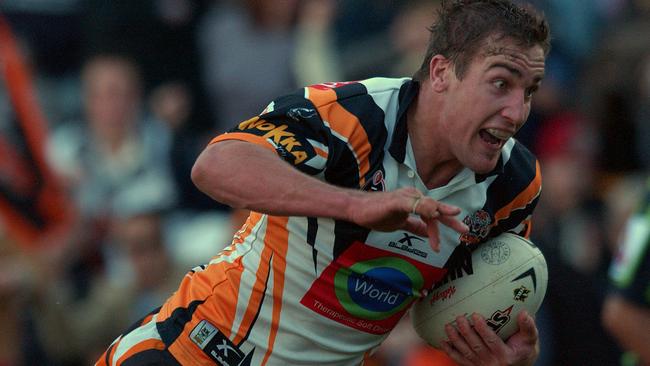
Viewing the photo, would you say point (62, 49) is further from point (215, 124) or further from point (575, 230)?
point (575, 230)

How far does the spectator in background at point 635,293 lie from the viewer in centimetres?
616

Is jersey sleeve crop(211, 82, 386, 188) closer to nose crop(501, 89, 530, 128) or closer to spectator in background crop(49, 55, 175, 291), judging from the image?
nose crop(501, 89, 530, 128)

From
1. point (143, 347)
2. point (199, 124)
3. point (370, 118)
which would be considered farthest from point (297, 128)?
point (199, 124)

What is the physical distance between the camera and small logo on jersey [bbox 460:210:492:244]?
4984mm

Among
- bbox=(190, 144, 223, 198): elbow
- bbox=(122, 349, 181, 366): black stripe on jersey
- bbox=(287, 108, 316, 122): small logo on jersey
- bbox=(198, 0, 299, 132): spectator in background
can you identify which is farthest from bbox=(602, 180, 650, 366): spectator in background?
bbox=(198, 0, 299, 132): spectator in background

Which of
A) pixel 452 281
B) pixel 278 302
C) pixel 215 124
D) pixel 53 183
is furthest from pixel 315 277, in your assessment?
pixel 215 124

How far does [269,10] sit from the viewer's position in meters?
10.1

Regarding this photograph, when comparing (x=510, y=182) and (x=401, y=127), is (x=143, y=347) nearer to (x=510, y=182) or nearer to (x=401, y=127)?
(x=401, y=127)

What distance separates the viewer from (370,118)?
4.78 m

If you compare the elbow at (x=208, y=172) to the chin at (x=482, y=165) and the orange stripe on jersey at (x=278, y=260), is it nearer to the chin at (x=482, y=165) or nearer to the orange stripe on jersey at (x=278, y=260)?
the orange stripe on jersey at (x=278, y=260)

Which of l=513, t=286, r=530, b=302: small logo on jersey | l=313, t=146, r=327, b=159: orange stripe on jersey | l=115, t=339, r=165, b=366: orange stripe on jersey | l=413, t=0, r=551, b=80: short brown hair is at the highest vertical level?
l=413, t=0, r=551, b=80: short brown hair

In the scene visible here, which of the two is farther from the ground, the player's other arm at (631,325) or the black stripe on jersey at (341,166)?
the black stripe on jersey at (341,166)

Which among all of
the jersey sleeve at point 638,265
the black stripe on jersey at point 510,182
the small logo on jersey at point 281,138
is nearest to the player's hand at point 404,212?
the small logo on jersey at point 281,138

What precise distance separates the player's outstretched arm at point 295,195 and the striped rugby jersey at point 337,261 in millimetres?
332
